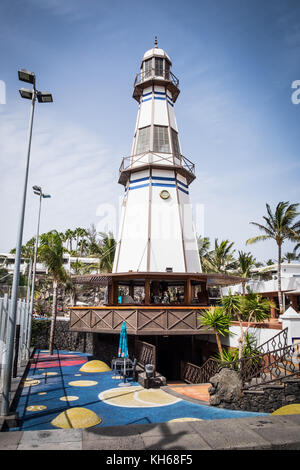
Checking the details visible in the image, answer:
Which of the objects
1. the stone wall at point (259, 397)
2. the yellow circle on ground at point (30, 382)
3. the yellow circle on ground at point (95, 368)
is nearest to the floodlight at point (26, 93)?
the stone wall at point (259, 397)

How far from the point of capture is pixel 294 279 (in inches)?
1258

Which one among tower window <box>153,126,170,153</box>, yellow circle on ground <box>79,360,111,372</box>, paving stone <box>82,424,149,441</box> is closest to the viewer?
paving stone <box>82,424,149,441</box>


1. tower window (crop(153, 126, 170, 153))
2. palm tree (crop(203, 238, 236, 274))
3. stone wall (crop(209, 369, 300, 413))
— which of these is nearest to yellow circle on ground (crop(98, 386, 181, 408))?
stone wall (crop(209, 369, 300, 413))

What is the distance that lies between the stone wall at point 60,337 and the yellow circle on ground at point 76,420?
2181cm

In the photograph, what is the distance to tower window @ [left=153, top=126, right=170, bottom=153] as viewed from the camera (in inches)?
1035

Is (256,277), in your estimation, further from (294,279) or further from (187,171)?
(187,171)

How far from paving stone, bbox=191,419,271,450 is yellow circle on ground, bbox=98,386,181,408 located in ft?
24.3

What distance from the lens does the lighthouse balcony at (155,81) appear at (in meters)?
28.5

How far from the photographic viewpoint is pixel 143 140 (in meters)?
27.0

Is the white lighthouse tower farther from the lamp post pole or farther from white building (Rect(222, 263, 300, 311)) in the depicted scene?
the lamp post pole

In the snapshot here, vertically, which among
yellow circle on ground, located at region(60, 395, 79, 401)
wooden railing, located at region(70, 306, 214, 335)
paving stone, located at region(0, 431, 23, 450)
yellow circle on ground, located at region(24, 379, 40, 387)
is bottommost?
yellow circle on ground, located at region(24, 379, 40, 387)
